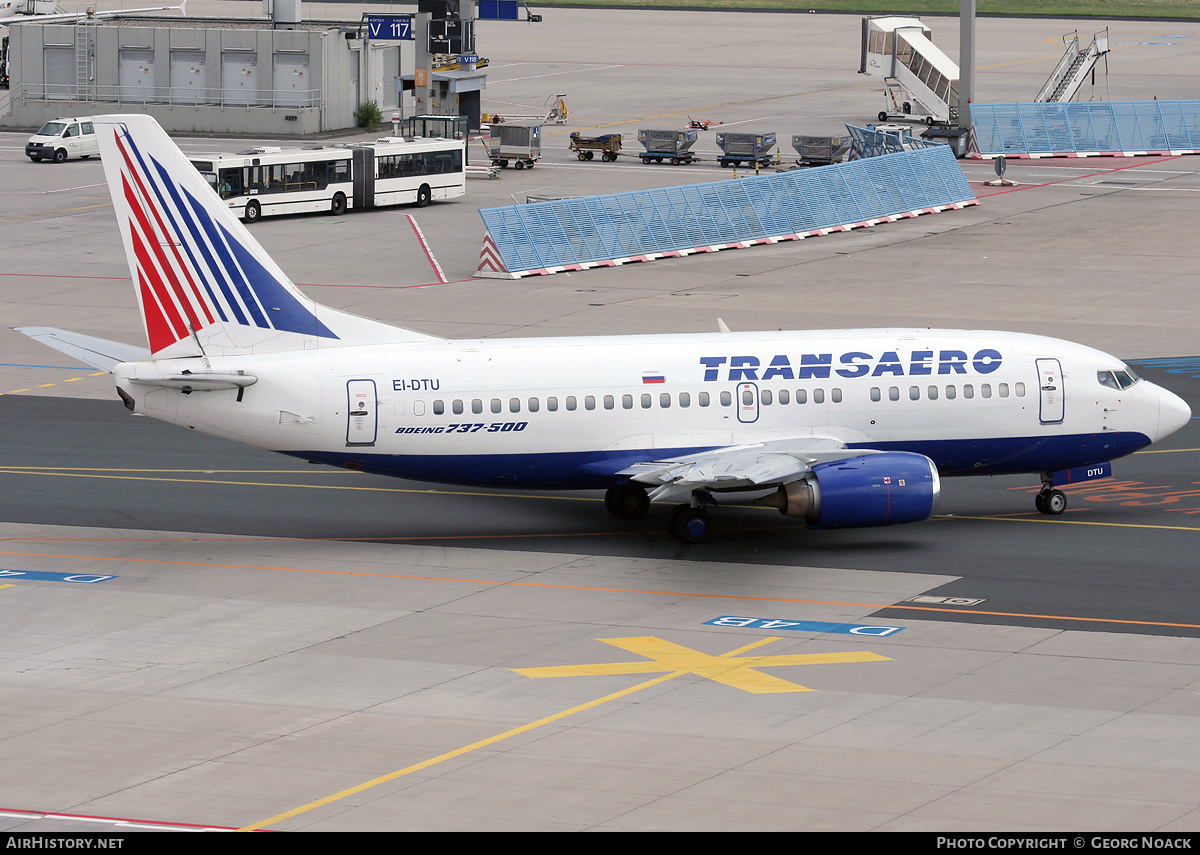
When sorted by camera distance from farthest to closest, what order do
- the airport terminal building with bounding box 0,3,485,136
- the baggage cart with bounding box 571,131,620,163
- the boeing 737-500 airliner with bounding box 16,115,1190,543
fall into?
the airport terminal building with bounding box 0,3,485,136
the baggage cart with bounding box 571,131,620,163
the boeing 737-500 airliner with bounding box 16,115,1190,543

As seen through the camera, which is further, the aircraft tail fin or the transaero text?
the transaero text

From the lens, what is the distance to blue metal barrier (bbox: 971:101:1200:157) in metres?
108

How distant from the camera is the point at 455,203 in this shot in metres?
95.2

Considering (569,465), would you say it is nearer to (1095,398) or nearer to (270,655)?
(270,655)

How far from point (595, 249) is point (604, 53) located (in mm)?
90502

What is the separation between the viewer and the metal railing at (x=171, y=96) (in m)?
119

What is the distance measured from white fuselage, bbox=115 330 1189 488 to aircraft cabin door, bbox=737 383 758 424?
0.11 ft

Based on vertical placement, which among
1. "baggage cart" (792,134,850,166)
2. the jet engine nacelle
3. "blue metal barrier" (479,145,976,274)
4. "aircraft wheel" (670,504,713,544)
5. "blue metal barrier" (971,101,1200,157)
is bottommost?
"aircraft wheel" (670,504,713,544)

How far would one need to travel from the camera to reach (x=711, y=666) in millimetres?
31719

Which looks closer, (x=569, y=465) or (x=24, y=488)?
(x=569, y=465)

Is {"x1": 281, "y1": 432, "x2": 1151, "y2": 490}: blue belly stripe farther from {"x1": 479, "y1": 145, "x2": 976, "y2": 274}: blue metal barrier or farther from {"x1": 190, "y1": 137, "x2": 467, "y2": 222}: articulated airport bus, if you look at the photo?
{"x1": 190, "y1": 137, "x2": 467, "y2": 222}: articulated airport bus

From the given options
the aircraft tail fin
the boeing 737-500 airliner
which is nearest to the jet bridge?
the boeing 737-500 airliner

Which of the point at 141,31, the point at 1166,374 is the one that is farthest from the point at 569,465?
the point at 141,31

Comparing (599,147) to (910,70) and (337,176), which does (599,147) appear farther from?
(910,70)
